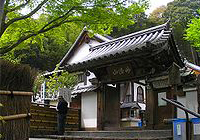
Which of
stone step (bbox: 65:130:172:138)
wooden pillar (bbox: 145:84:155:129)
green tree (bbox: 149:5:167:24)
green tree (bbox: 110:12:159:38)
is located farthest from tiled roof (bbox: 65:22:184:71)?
green tree (bbox: 149:5:167:24)

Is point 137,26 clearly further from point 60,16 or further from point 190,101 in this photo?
point 60,16

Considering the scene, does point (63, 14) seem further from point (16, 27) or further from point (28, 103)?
point (28, 103)

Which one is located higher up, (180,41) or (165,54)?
(180,41)

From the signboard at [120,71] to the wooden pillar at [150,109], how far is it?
107 cm

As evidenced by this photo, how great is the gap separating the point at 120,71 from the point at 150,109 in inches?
81.1

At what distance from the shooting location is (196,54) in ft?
111

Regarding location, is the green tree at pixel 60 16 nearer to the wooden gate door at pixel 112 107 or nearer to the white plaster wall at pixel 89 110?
the wooden gate door at pixel 112 107

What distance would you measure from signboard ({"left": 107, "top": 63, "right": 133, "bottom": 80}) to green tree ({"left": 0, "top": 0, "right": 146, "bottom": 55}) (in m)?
1.93

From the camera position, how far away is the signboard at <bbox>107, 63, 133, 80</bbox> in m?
11.2

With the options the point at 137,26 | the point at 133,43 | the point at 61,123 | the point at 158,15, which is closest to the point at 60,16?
the point at 133,43

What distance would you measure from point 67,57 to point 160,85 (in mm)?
13804

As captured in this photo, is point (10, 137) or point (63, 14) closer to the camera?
point (10, 137)

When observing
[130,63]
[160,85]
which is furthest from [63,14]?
[160,85]

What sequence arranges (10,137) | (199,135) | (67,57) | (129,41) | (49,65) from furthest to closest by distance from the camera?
(49,65)
(67,57)
(129,41)
(199,135)
(10,137)
